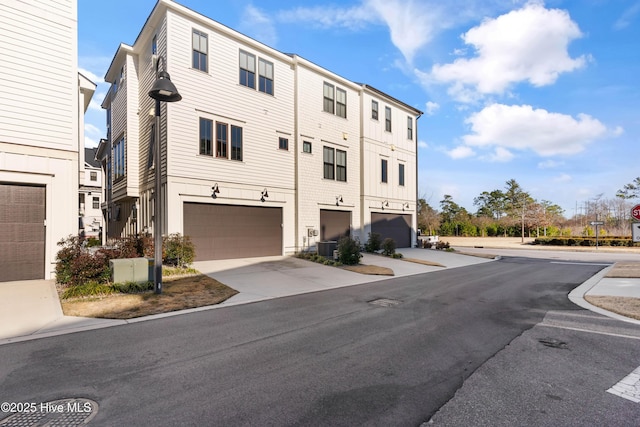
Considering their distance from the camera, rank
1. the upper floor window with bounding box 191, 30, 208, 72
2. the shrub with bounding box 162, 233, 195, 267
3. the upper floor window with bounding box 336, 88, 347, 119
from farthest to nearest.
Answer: the upper floor window with bounding box 336, 88, 347, 119 < the upper floor window with bounding box 191, 30, 208, 72 < the shrub with bounding box 162, 233, 195, 267

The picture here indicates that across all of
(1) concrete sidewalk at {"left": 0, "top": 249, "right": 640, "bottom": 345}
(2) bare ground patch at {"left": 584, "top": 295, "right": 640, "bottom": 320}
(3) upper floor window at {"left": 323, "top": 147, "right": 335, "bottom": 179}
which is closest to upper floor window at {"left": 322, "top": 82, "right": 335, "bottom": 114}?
(3) upper floor window at {"left": 323, "top": 147, "right": 335, "bottom": 179}

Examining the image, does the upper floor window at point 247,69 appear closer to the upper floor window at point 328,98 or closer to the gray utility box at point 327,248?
the upper floor window at point 328,98

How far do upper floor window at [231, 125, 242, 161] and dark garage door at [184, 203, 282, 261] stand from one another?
234 cm

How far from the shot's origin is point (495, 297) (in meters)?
8.43

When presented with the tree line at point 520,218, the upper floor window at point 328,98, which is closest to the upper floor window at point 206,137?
the upper floor window at point 328,98

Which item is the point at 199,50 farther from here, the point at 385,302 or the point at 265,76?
the point at 385,302

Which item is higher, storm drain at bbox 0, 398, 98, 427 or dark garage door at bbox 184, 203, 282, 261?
dark garage door at bbox 184, 203, 282, 261

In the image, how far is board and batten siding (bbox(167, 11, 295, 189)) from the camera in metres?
12.8

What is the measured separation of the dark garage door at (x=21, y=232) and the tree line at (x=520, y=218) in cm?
4015

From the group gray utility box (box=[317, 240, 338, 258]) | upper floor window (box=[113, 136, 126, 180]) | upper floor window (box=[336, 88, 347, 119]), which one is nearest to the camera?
gray utility box (box=[317, 240, 338, 258])

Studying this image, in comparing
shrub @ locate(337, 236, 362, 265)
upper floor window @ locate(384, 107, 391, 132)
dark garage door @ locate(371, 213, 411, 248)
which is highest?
upper floor window @ locate(384, 107, 391, 132)

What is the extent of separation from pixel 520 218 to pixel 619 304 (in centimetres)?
4194

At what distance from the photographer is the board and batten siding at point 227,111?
1278 cm

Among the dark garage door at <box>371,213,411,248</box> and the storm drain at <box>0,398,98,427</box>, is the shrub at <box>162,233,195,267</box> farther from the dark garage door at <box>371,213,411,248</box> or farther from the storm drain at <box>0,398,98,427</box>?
the dark garage door at <box>371,213,411,248</box>
